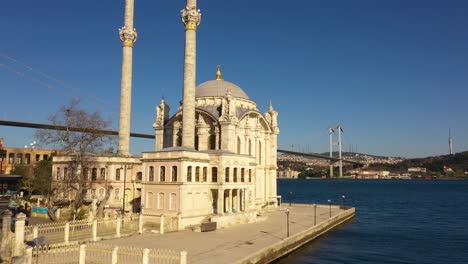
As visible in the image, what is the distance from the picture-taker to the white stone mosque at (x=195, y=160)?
106 ft

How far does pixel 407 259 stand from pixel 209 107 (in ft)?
79.7

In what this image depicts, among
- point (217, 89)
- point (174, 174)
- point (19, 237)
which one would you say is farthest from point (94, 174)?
point (19, 237)

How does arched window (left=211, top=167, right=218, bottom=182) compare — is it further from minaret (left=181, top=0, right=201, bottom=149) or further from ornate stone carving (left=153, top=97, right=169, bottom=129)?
ornate stone carving (left=153, top=97, right=169, bottom=129)

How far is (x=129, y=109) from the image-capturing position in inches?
1802

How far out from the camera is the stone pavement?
70.9ft

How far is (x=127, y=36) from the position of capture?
45.5 m

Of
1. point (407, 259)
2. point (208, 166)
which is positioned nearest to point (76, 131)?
point (208, 166)

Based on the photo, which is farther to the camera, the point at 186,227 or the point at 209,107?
the point at 209,107

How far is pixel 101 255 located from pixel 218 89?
28.7m

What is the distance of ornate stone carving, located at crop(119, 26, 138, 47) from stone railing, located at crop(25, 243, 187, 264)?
95.8ft

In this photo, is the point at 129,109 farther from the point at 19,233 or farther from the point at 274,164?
the point at 19,233

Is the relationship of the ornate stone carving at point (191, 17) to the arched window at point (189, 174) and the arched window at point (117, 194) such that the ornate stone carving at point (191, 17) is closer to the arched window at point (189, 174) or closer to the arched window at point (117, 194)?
the arched window at point (189, 174)

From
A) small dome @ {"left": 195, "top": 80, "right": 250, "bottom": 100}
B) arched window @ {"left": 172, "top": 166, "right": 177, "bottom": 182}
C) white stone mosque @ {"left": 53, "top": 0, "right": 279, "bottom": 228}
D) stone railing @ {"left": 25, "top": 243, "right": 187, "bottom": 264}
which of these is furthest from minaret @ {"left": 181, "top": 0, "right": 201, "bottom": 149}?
stone railing @ {"left": 25, "top": 243, "right": 187, "bottom": 264}

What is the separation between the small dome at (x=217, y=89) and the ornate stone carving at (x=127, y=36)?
30.4ft
